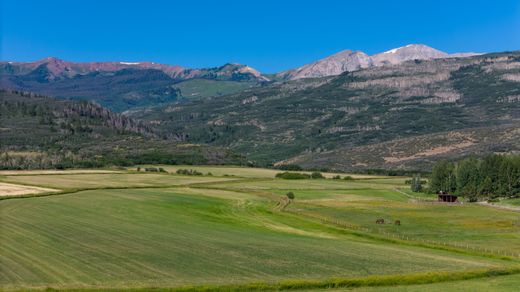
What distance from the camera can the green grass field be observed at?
46594mm

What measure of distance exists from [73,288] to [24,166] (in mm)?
154187

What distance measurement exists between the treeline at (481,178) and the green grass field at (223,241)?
35.2m

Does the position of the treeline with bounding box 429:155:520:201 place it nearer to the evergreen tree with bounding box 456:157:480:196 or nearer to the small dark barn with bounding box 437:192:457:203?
the evergreen tree with bounding box 456:157:480:196

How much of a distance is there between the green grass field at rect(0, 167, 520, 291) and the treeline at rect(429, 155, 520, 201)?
35171mm

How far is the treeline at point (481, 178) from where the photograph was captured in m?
151

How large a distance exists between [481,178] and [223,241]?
11170 cm

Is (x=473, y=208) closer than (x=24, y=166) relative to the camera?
Yes

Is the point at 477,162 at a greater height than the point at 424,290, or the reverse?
the point at 477,162

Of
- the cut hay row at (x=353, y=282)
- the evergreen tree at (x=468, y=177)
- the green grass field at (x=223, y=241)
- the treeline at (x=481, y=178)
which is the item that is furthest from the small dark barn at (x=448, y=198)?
the cut hay row at (x=353, y=282)

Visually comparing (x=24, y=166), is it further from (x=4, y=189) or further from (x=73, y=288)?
(x=73, y=288)

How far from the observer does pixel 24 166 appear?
183 metres

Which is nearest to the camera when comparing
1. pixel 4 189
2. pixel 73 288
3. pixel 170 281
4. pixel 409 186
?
pixel 73 288

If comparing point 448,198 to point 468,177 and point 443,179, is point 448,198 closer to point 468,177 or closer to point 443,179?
point 468,177

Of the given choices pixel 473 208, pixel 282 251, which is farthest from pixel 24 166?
pixel 282 251
